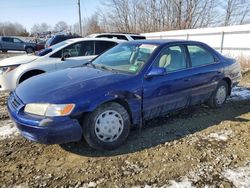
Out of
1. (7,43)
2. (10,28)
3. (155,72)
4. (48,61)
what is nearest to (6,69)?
(48,61)

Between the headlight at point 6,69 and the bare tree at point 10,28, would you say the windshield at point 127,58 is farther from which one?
the bare tree at point 10,28

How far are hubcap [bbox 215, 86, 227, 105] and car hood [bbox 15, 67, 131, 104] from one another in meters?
2.56

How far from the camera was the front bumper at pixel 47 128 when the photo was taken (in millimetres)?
3104

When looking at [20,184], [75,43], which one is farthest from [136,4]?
[20,184]

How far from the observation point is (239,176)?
10.0 ft

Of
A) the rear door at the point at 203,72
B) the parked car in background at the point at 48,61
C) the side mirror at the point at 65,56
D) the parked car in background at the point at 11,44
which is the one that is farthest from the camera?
the parked car in background at the point at 11,44

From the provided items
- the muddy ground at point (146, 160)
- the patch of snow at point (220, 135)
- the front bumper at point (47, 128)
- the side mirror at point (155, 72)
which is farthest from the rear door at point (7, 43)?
the patch of snow at point (220, 135)

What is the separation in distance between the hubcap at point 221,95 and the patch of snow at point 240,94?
0.92m

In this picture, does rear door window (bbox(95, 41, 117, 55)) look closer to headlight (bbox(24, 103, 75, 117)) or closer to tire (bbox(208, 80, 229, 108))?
tire (bbox(208, 80, 229, 108))

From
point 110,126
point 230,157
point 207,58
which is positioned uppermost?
point 207,58

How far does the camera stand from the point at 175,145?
3.84 m

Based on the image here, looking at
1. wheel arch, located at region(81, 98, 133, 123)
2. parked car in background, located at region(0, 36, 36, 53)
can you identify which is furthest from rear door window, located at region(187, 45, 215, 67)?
parked car in background, located at region(0, 36, 36, 53)

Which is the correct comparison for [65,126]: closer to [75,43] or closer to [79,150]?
[79,150]

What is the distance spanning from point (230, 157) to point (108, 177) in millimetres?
1727
